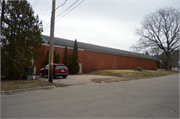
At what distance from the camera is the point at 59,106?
5.20 metres

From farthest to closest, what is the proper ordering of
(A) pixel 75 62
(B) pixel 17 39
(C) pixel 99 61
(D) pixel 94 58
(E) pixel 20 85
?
(C) pixel 99 61 < (D) pixel 94 58 < (A) pixel 75 62 < (B) pixel 17 39 < (E) pixel 20 85

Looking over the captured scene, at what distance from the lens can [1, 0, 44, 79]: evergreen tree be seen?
1213 cm

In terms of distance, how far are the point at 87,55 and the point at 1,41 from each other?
15960 mm

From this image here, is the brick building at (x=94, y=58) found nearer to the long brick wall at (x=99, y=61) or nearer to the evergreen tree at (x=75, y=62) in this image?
the long brick wall at (x=99, y=61)

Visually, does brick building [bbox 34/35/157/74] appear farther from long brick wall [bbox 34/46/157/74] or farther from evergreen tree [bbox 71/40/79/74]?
evergreen tree [bbox 71/40/79/74]

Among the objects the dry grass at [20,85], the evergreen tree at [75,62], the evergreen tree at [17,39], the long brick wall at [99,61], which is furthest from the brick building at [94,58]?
the dry grass at [20,85]

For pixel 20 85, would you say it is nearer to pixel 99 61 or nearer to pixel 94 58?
pixel 94 58

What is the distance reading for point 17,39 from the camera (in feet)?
41.1

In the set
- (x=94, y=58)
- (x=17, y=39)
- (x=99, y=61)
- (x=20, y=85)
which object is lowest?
(x=20, y=85)

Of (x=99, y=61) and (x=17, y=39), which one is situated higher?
(x=17, y=39)

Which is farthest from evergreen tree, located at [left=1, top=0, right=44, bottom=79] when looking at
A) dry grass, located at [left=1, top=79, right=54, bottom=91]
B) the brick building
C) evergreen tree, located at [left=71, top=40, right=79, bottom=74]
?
evergreen tree, located at [left=71, top=40, right=79, bottom=74]

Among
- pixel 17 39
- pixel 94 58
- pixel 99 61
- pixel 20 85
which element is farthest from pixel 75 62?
pixel 20 85

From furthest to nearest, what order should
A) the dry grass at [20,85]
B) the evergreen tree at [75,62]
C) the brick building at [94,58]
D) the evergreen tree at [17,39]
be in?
the evergreen tree at [75,62] < the brick building at [94,58] < the evergreen tree at [17,39] < the dry grass at [20,85]

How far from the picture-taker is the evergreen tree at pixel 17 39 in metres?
12.1
